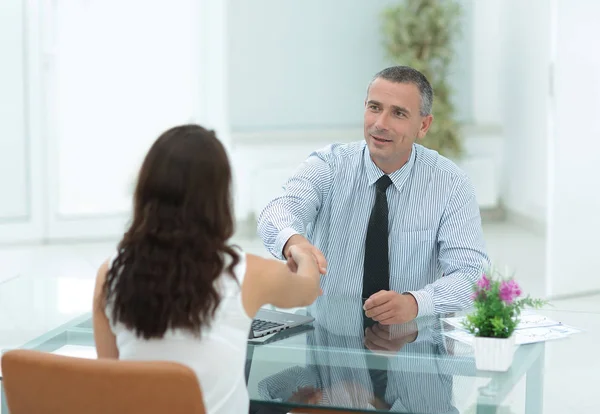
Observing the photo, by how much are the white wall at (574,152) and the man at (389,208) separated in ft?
8.55

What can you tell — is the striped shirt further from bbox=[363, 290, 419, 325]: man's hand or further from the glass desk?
bbox=[363, 290, 419, 325]: man's hand

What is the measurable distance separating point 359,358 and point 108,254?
194 inches

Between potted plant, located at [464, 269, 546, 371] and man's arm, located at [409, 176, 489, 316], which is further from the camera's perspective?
man's arm, located at [409, 176, 489, 316]

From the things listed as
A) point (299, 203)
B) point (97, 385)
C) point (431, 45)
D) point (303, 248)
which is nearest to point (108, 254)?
point (431, 45)

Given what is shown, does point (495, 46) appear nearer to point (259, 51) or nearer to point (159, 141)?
point (259, 51)

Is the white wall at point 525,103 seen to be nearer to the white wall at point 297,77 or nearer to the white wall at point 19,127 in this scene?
the white wall at point 297,77

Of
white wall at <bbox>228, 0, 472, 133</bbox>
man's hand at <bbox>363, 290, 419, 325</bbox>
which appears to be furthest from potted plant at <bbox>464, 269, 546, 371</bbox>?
white wall at <bbox>228, 0, 472, 133</bbox>

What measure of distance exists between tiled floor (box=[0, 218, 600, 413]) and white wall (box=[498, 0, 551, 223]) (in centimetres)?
31

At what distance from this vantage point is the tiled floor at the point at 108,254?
614 centimetres

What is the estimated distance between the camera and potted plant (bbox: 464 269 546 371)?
6.95ft

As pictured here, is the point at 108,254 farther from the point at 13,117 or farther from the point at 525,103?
the point at 525,103

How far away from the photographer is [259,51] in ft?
23.9

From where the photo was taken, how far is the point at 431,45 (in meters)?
7.34

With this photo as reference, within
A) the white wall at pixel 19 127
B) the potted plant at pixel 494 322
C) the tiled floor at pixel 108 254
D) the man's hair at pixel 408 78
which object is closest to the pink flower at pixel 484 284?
the potted plant at pixel 494 322
